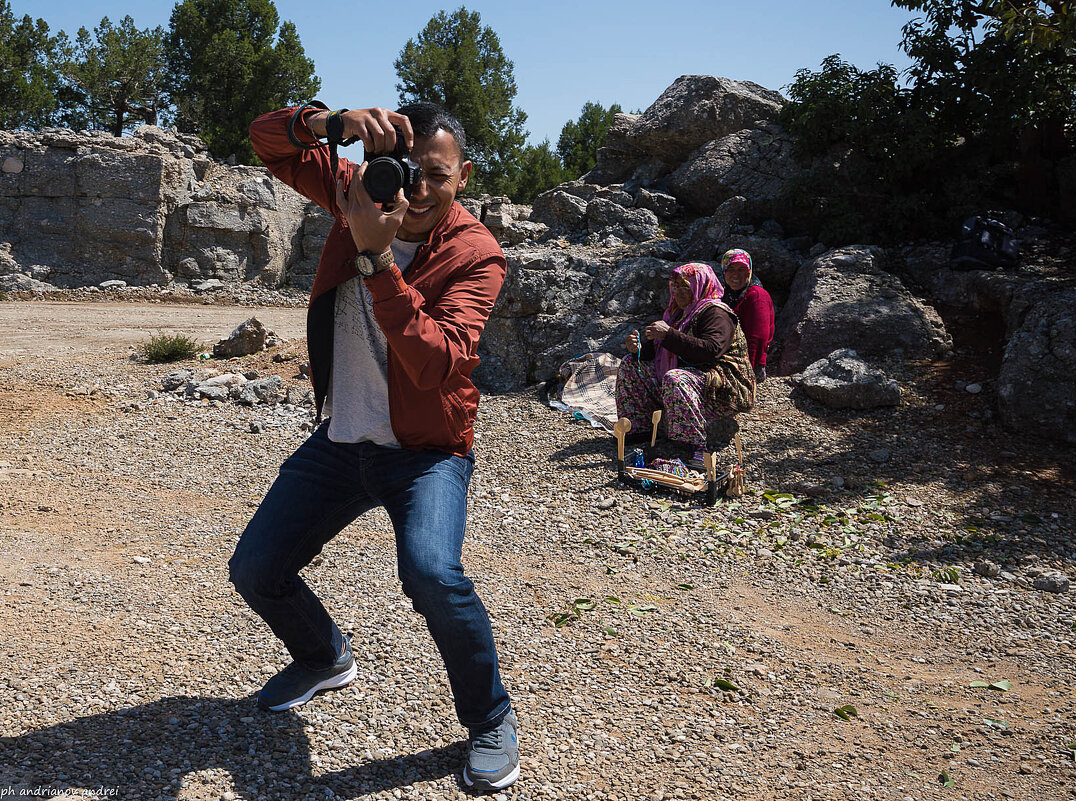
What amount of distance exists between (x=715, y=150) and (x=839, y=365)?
4927 mm

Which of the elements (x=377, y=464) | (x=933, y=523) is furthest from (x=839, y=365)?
(x=377, y=464)

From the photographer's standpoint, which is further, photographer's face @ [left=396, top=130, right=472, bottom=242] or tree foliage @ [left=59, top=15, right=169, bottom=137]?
tree foliage @ [left=59, top=15, right=169, bottom=137]

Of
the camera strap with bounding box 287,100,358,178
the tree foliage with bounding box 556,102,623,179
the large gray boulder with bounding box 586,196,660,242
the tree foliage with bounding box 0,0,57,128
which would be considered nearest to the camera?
the camera strap with bounding box 287,100,358,178

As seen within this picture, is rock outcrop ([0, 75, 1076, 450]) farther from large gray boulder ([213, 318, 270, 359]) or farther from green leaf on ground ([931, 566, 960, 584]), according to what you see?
large gray boulder ([213, 318, 270, 359])

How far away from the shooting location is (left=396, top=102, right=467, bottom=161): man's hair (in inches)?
88.1

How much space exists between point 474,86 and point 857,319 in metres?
23.0

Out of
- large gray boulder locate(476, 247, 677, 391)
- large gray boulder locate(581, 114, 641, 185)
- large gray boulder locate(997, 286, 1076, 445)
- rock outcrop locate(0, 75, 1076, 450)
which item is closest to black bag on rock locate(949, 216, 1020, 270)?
rock outcrop locate(0, 75, 1076, 450)

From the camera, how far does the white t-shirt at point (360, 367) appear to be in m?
2.27

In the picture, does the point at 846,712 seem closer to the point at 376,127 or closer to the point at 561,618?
the point at 561,618

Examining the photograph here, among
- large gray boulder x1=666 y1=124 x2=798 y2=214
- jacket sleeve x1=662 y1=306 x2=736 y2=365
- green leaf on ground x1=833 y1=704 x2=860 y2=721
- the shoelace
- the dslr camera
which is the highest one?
large gray boulder x1=666 y1=124 x2=798 y2=214

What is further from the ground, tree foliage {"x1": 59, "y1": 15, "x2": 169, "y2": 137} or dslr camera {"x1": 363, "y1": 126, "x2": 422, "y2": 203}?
tree foliage {"x1": 59, "y1": 15, "x2": 169, "y2": 137}

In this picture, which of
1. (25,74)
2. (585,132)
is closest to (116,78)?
(25,74)

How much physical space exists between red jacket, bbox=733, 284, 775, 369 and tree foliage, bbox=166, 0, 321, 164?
21519 mm

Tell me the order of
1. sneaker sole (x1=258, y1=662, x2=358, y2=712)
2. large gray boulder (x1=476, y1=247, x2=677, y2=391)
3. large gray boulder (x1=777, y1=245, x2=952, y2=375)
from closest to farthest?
sneaker sole (x1=258, y1=662, x2=358, y2=712) → large gray boulder (x1=777, y1=245, x2=952, y2=375) → large gray boulder (x1=476, y1=247, x2=677, y2=391)
